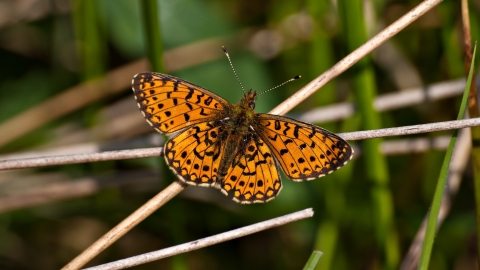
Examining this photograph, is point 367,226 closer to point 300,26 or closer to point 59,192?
point 300,26

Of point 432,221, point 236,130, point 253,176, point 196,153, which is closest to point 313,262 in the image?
point 432,221

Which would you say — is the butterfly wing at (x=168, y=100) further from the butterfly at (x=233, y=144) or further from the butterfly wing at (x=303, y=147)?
the butterfly wing at (x=303, y=147)

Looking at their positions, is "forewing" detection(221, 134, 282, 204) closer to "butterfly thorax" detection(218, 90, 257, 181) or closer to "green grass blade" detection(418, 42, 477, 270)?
"butterfly thorax" detection(218, 90, 257, 181)

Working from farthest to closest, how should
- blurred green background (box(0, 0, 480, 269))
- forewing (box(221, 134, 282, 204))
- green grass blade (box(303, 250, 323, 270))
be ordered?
blurred green background (box(0, 0, 480, 269)), forewing (box(221, 134, 282, 204)), green grass blade (box(303, 250, 323, 270))

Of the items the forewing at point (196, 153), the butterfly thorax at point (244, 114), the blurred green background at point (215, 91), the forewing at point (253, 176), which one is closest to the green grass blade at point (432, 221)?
the forewing at point (253, 176)

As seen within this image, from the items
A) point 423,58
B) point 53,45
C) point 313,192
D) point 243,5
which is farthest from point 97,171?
point 423,58

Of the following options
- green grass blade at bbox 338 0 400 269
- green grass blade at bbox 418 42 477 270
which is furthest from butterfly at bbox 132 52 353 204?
green grass blade at bbox 418 42 477 270

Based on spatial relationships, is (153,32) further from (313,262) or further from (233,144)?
(313,262)
